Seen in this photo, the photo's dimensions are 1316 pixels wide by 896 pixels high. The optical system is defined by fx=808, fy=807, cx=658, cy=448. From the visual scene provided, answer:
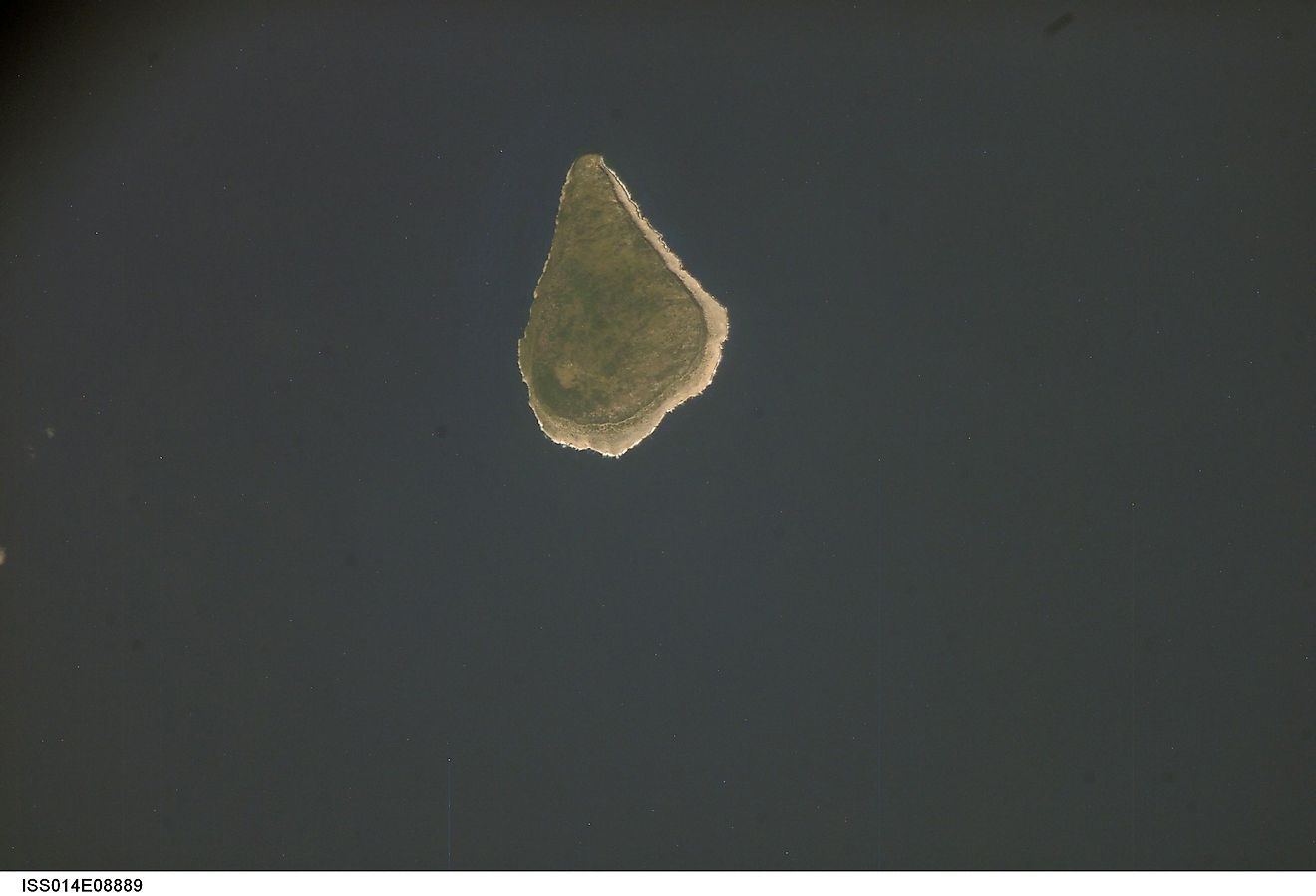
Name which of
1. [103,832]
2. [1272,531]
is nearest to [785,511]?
[1272,531]

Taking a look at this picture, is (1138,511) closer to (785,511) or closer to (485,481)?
(785,511)

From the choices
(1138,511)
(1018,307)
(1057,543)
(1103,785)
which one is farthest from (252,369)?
(1103,785)

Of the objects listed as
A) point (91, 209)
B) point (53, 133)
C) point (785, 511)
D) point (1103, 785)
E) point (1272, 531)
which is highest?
point (53, 133)

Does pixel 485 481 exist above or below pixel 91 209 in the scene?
below

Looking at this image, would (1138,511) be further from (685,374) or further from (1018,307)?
(685,374)

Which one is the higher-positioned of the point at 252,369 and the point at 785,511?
the point at 252,369

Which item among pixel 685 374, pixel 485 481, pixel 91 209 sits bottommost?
pixel 485 481
